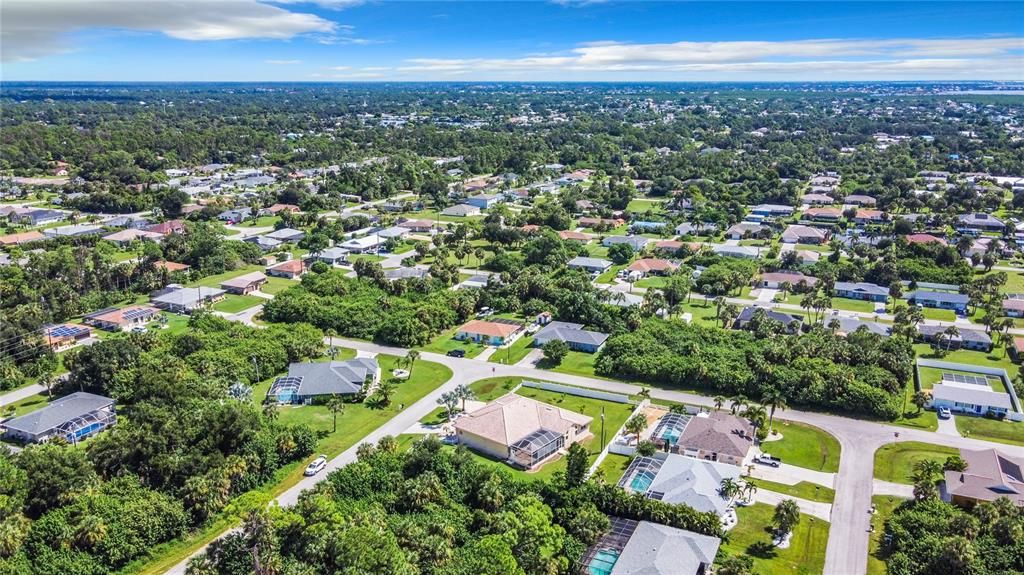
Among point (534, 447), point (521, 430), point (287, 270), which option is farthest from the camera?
point (287, 270)

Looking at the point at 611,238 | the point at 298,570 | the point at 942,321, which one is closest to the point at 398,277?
the point at 611,238

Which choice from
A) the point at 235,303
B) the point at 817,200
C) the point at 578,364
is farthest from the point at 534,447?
the point at 817,200

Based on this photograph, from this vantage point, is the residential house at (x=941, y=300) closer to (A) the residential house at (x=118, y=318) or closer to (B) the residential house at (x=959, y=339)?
(B) the residential house at (x=959, y=339)

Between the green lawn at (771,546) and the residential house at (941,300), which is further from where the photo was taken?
the residential house at (941,300)

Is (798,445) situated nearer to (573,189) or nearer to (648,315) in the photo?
(648,315)

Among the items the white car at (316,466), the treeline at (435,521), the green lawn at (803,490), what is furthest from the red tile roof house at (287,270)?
the green lawn at (803,490)

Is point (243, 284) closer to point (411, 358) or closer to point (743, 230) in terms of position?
point (411, 358)
